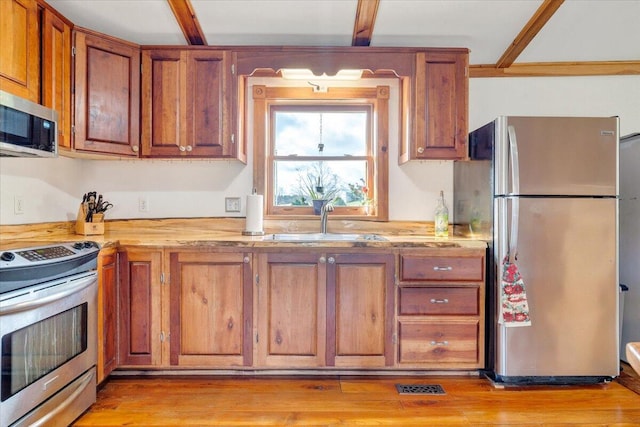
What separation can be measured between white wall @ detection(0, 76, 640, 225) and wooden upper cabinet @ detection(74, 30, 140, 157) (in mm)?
424

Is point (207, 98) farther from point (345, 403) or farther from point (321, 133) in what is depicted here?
point (345, 403)

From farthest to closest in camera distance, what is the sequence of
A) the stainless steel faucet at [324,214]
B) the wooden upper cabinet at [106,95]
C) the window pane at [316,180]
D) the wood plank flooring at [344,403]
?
1. the window pane at [316,180]
2. the stainless steel faucet at [324,214]
3. the wooden upper cabinet at [106,95]
4. the wood plank flooring at [344,403]

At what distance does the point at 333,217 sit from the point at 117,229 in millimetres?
1623

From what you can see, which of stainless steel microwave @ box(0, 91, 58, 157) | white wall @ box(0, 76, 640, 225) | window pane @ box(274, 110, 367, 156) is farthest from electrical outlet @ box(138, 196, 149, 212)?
window pane @ box(274, 110, 367, 156)

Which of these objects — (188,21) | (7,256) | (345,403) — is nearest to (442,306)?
(345,403)

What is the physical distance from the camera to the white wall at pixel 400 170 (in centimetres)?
282

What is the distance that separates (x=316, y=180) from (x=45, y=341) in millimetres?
1966

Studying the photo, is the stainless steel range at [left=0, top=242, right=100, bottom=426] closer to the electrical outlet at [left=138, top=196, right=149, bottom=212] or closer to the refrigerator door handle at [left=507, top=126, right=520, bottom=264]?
the electrical outlet at [left=138, top=196, right=149, bottom=212]

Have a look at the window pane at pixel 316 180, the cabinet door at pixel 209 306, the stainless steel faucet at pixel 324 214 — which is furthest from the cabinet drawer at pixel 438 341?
the window pane at pixel 316 180

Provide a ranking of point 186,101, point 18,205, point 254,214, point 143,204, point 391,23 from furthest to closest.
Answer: point 143,204, point 254,214, point 186,101, point 391,23, point 18,205

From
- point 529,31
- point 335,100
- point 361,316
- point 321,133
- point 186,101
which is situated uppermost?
point 529,31

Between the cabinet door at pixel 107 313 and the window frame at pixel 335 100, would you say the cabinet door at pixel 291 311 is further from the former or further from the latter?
the cabinet door at pixel 107 313

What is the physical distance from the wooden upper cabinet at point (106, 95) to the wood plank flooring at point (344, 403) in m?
1.50

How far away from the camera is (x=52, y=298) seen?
1653 mm
